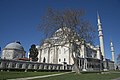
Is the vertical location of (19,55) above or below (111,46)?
below

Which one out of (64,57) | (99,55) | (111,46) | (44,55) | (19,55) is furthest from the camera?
(111,46)

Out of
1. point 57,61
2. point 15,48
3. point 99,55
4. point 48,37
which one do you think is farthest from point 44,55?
point 48,37

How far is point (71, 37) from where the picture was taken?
29625 mm

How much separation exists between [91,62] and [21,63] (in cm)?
4065

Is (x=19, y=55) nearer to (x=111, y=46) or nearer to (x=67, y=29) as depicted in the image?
(x=67, y=29)

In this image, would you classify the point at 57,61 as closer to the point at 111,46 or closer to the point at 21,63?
the point at 21,63

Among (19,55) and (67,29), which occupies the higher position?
(67,29)

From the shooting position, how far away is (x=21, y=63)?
5228 centimetres

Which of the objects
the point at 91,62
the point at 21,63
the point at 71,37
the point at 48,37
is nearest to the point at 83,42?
the point at 71,37

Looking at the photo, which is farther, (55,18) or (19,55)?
(19,55)

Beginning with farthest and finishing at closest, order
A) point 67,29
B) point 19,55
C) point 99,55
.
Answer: point 99,55, point 19,55, point 67,29

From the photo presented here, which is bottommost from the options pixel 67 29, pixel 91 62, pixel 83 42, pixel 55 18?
pixel 91 62

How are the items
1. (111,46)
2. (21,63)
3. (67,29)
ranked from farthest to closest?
1. (111,46)
2. (21,63)
3. (67,29)

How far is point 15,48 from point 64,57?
2889cm
